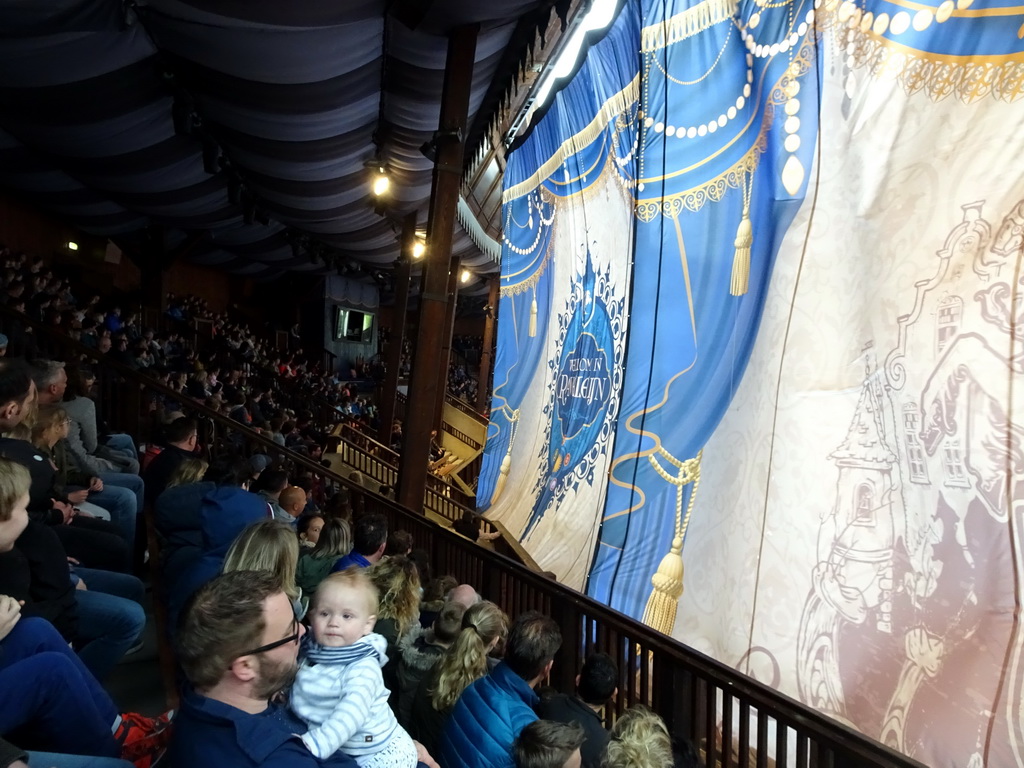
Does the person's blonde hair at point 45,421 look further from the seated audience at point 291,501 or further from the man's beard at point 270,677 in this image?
the man's beard at point 270,677

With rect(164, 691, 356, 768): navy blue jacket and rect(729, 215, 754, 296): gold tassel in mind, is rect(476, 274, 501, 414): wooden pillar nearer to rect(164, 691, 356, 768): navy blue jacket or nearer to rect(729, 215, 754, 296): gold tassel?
rect(729, 215, 754, 296): gold tassel

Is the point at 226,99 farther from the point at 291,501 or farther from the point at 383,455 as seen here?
the point at 383,455

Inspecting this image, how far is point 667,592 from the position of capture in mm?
3059

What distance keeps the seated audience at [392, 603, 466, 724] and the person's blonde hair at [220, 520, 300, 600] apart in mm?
605

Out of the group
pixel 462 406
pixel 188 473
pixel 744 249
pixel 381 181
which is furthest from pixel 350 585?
pixel 462 406

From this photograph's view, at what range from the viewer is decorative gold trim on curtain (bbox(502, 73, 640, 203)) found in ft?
13.1

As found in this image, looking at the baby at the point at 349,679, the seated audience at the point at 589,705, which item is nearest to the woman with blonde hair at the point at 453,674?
the seated audience at the point at 589,705

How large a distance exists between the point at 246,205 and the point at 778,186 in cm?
950

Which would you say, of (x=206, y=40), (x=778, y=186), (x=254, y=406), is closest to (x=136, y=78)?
(x=206, y=40)

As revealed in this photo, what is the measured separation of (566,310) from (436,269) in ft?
3.64

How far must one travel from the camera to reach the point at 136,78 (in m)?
6.04

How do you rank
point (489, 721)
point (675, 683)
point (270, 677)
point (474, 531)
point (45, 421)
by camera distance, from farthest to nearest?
1. point (474, 531)
2. point (45, 421)
3. point (675, 683)
4. point (489, 721)
5. point (270, 677)

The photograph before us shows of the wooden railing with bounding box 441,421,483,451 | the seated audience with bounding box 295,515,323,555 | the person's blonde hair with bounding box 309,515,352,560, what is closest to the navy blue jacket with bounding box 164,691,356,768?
the person's blonde hair with bounding box 309,515,352,560

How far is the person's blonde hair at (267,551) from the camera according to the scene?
1.79 metres
